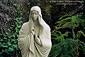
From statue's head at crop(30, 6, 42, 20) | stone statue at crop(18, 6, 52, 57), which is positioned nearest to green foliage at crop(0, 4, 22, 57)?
stone statue at crop(18, 6, 52, 57)

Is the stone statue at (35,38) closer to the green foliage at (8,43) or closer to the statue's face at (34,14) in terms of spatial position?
the statue's face at (34,14)

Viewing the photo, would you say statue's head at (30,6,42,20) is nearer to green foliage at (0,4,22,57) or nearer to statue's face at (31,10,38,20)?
statue's face at (31,10,38,20)

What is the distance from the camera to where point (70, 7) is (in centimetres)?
717

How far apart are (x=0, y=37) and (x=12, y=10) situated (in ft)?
3.61

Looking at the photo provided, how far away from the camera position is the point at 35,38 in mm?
3822

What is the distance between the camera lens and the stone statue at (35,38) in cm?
382

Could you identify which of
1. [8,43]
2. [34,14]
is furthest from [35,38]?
[8,43]

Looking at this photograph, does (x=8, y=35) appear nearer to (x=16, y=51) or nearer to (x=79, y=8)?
(x=16, y=51)

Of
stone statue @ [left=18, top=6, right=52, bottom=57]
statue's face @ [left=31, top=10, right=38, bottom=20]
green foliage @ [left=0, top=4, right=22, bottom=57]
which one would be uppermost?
statue's face @ [left=31, top=10, right=38, bottom=20]

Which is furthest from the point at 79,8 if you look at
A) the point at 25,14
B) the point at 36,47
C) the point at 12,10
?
the point at 36,47

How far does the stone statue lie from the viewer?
12.5ft

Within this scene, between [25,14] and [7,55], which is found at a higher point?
[25,14]

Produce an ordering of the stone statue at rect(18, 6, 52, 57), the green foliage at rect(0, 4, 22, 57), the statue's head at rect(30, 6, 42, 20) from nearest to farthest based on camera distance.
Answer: the statue's head at rect(30, 6, 42, 20)
the stone statue at rect(18, 6, 52, 57)
the green foliage at rect(0, 4, 22, 57)

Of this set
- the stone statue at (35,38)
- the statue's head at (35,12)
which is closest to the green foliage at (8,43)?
the stone statue at (35,38)
